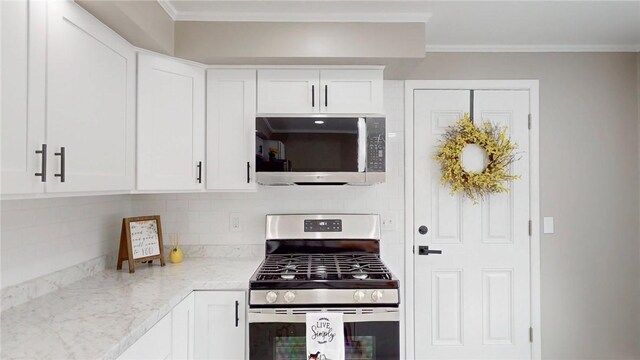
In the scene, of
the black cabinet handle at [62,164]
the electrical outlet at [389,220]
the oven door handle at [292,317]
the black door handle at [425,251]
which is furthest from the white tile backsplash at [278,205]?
the black cabinet handle at [62,164]

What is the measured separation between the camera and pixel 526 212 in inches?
104

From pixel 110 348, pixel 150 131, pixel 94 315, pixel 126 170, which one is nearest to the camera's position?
pixel 110 348

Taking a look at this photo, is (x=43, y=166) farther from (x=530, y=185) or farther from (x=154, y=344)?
(x=530, y=185)

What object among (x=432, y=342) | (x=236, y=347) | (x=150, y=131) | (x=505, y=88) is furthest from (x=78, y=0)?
(x=432, y=342)

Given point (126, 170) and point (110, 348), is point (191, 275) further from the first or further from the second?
point (110, 348)

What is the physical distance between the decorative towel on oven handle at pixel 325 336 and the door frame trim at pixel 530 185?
919mm

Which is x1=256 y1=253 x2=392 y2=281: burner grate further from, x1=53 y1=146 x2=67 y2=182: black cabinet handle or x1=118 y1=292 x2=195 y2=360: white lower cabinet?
x1=53 y1=146 x2=67 y2=182: black cabinet handle

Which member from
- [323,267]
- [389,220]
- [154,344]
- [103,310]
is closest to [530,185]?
[389,220]

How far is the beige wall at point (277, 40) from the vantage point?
2145 millimetres

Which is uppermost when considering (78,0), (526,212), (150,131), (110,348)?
(78,0)

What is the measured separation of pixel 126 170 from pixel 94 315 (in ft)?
2.42

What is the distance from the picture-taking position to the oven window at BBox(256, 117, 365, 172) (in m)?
2.20

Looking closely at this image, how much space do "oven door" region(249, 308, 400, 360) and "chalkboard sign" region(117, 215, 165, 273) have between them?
2.58 feet

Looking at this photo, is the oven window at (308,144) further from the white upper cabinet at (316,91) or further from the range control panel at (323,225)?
the range control panel at (323,225)
